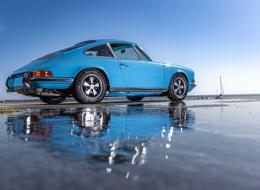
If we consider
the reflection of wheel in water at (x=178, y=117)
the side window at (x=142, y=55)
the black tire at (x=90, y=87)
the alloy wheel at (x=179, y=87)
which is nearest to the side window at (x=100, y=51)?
the black tire at (x=90, y=87)

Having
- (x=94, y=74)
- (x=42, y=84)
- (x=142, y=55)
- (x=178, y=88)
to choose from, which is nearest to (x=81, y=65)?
(x=94, y=74)

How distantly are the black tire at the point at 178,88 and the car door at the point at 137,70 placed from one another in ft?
1.67

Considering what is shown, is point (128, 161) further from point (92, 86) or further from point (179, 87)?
point (179, 87)

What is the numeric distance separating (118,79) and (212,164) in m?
5.93

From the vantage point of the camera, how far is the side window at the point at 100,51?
271 inches

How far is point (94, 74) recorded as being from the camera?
22.2 feet

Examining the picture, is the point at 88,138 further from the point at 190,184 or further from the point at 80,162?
the point at 190,184

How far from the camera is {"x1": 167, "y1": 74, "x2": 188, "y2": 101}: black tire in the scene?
871 centimetres

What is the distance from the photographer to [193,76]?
970cm

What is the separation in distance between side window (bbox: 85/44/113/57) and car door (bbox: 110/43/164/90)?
0.22 m

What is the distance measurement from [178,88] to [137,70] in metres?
1.80

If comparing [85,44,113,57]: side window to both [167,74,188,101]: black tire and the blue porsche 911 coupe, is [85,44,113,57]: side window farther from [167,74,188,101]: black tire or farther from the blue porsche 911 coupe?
[167,74,188,101]: black tire

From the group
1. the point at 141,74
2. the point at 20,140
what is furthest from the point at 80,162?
the point at 141,74

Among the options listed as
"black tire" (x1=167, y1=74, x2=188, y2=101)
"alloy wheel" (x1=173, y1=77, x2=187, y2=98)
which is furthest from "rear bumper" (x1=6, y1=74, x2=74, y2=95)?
"alloy wheel" (x1=173, y1=77, x2=187, y2=98)
